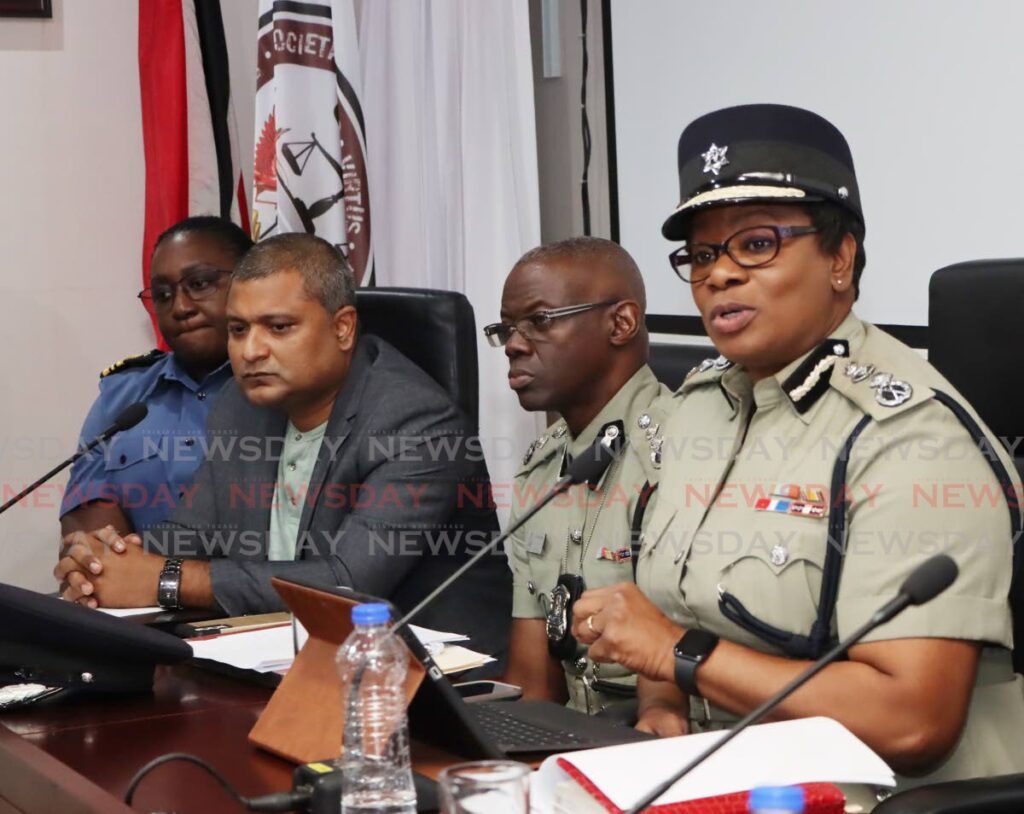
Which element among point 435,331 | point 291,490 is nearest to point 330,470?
point 291,490

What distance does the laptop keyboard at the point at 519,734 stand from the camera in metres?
1.44

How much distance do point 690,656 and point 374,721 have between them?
0.47 m

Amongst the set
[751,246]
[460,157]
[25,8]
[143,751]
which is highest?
[25,8]

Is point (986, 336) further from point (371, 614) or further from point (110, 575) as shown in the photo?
point (110, 575)

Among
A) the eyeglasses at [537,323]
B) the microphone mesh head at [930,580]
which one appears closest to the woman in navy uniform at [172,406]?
the eyeglasses at [537,323]

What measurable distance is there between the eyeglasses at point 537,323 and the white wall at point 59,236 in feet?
5.77

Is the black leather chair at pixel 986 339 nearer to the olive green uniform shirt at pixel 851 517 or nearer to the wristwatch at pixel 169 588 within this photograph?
the olive green uniform shirt at pixel 851 517

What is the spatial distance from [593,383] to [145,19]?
2.02m

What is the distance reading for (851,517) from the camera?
5.33 feet

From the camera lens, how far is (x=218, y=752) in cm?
152

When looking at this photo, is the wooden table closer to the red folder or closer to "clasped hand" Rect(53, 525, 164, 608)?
the red folder

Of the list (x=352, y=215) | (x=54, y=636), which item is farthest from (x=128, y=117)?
(x=54, y=636)

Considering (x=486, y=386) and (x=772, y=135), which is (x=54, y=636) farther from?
(x=486, y=386)

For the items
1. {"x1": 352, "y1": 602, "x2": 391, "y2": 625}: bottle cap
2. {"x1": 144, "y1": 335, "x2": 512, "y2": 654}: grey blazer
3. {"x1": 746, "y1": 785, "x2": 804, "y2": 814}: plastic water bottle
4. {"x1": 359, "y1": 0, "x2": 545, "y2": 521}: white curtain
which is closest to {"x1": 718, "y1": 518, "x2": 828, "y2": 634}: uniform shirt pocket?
{"x1": 352, "y1": 602, "x2": 391, "y2": 625}: bottle cap
